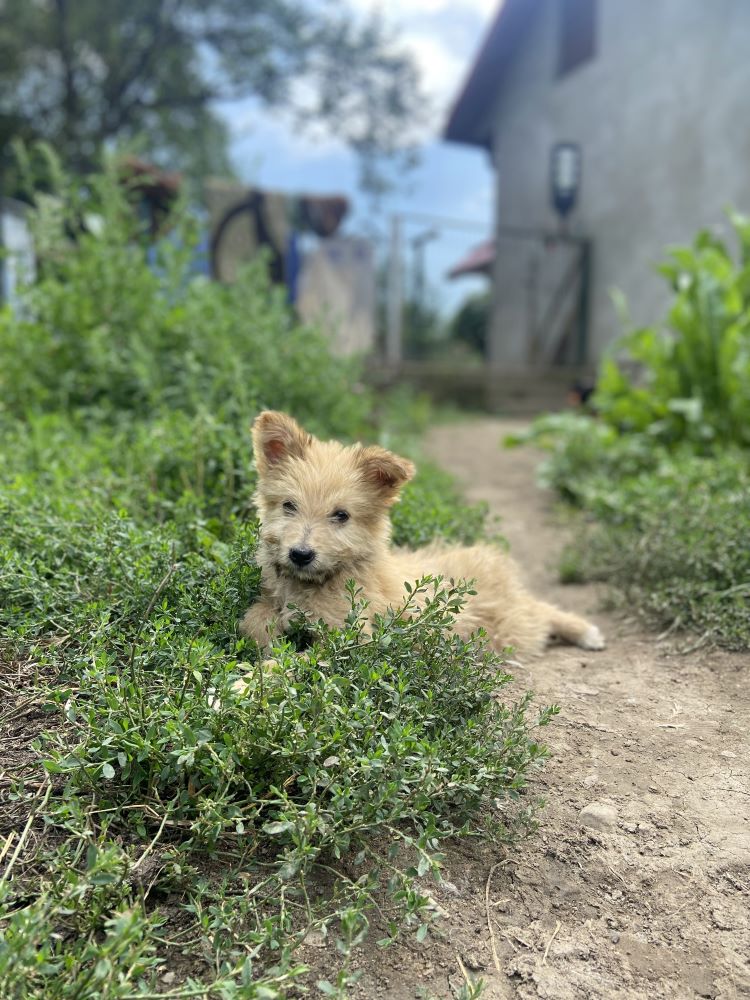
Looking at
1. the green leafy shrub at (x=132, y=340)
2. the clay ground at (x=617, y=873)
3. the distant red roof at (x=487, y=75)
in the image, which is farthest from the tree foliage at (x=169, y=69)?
the clay ground at (x=617, y=873)

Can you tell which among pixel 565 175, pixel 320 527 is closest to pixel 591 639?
pixel 320 527

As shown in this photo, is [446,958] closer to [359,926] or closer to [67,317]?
[359,926]

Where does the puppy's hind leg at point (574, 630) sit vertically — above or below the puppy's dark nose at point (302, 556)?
A: below

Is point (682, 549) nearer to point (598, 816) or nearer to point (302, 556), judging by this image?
point (598, 816)

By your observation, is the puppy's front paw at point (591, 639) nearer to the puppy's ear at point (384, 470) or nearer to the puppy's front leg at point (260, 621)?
the puppy's ear at point (384, 470)

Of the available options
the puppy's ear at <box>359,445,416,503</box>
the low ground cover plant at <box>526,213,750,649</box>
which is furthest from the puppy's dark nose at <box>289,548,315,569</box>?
the low ground cover plant at <box>526,213,750,649</box>

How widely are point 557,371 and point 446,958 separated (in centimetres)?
1490

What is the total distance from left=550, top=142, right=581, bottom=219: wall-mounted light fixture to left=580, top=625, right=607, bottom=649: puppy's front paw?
46.7ft

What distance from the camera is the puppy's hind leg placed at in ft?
13.2

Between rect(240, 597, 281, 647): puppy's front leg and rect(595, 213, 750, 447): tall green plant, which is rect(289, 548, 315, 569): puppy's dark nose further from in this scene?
rect(595, 213, 750, 447): tall green plant

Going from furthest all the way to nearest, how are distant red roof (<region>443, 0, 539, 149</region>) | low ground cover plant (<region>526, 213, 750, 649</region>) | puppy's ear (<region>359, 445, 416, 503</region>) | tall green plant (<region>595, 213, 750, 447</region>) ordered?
distant red roof (<region>443, 0, 539, 149</region>), tall green plant (<region>595, 213, 750, 447</region>), low ground cover plant (<region>526, 213, 750, 649</region>), puppy's ear (<region>359, 445, 416, 503</region>)

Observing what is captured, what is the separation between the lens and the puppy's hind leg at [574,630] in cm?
403

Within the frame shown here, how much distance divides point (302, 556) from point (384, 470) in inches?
19.5

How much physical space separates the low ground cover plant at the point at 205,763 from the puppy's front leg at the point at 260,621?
6cm
